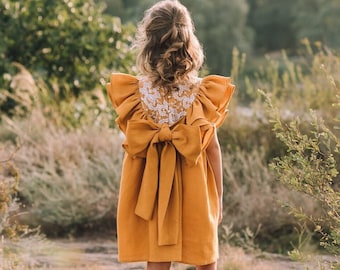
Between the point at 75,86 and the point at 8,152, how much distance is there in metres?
2.17

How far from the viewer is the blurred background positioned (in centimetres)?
480

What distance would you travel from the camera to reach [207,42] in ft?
111

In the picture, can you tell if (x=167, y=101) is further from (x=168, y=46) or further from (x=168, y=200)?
(x=168, y=200)

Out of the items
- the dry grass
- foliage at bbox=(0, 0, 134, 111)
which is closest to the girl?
the dry grass

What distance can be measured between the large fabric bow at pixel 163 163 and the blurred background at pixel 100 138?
0.39 meters

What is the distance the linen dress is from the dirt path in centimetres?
122

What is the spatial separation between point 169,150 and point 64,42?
17.6 feet

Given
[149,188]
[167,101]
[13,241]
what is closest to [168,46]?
[167,101]

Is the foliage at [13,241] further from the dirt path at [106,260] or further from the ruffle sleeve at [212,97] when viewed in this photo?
the ruffle sleeve at [212,97]

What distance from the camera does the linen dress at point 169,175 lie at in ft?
11.7

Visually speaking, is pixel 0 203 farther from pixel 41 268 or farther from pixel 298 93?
pixel 298 93

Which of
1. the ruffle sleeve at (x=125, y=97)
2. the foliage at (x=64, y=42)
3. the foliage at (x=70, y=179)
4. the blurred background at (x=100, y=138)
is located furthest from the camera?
the foliage at (x=64, y=42)

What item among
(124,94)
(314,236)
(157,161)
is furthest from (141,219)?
(314,236)

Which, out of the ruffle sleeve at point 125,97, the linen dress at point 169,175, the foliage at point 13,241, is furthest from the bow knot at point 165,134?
the foliage at point 13,241
